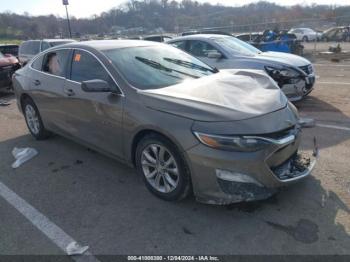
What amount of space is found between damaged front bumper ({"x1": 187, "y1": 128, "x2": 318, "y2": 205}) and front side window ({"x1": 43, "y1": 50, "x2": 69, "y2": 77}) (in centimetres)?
260

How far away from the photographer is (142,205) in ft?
11.8

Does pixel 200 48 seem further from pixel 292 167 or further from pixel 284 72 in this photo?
pixel 292 167

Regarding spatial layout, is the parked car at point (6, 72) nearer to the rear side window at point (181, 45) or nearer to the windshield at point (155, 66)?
the rear side window at point (181, 45)

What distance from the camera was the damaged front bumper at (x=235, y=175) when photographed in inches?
117

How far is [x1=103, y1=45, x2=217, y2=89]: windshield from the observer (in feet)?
12.7

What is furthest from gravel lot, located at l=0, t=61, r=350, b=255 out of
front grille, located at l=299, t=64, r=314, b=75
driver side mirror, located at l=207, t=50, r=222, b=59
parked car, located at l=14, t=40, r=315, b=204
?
driver side mirror, located at l=207, t=50, r=222, b=59

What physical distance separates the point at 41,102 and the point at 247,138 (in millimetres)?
3568

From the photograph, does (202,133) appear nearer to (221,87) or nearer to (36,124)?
(221,87)

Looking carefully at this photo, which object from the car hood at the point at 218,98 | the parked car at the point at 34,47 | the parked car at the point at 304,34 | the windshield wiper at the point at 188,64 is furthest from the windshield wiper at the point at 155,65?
the parked car at the point at 304,34

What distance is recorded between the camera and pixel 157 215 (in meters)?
3.38

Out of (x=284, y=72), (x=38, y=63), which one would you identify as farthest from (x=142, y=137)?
(x=284, y=72)

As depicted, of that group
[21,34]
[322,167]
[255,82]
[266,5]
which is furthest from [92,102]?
[266,5]

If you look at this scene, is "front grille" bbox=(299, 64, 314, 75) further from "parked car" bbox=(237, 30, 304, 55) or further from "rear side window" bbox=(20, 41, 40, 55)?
"rear side window" bbox=(20, 41, 40, 55)

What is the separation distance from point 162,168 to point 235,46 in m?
5.60
